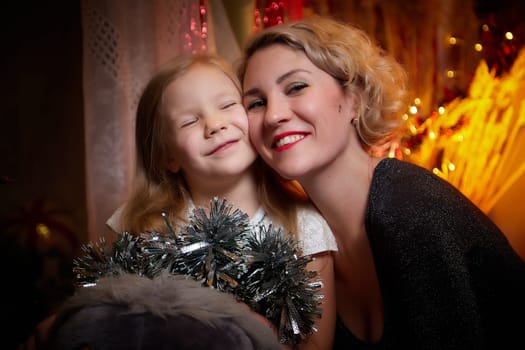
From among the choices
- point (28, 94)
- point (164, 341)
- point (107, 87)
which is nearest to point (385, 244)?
point (164, 341)

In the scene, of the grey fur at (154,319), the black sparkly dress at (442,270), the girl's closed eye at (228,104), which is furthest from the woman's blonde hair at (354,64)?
the grey fur at (154,319)

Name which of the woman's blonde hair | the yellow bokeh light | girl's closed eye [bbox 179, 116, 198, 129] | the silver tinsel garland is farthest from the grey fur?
the yellow bokeh light

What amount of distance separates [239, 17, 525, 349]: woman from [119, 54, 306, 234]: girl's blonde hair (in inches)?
4.4

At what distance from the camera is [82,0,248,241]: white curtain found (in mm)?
1688

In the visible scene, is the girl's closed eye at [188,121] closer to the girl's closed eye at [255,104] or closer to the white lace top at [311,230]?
the girl's closed eye at [255,104]

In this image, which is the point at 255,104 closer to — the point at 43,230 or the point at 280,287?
the point at 280,287

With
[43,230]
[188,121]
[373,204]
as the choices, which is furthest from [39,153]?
[373,204]

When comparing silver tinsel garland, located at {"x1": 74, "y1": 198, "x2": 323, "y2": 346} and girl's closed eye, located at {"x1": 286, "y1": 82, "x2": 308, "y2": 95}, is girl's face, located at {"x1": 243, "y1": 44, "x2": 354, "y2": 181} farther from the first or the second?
silver tinsel garland, located at {"x1": 74, "y1": 198, "x2": 323, "y2": 346}

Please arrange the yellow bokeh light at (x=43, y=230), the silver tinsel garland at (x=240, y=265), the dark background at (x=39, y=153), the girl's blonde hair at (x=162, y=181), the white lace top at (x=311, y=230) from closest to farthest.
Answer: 1. the silver tinsel garland at (x=240, y=265)
2. the white lace top at (x=311, y=230)
3. the girl's blonde hair at (x=162, y=181)
4. the dark background at (x=39, y=153)
5. the yellow bokeh light at (x=43, y=230)

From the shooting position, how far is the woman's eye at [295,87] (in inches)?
50.7

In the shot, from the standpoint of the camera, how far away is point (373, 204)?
124 cm

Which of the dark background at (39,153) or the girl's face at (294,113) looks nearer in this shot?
the girl's face at (294,113)

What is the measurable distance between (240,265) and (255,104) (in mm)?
519

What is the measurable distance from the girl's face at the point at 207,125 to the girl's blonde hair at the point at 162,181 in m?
0.04
